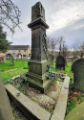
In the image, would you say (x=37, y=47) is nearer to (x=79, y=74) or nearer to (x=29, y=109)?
(x=79, y=74)

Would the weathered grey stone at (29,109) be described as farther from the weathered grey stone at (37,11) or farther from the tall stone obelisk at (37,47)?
the weathered grey stone at (37,11)

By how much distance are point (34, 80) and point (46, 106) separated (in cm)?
243

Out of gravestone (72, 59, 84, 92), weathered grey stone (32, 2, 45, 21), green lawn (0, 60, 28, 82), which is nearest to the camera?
weathered grey stone (32, 2, 45, 21)

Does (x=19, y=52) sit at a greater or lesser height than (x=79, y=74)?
greater

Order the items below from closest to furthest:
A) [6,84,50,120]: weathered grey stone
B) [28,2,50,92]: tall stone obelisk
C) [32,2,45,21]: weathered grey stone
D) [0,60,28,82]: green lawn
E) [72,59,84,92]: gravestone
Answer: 1. [6,84,50,120]: weathered grey stone
2. [28,2,50,92]: tall stone obelisk
3. [32,2,45,21]: weathered grey stone
4. [72,59,84,92]: gravestone
5. [0,60,28,82]: green lawn

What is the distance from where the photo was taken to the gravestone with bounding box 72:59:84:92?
278 inches

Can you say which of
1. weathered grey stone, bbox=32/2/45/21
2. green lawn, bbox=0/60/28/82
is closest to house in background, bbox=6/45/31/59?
green lawn, bbox=0/60/28/82

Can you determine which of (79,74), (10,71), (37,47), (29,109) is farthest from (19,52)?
(29,109)

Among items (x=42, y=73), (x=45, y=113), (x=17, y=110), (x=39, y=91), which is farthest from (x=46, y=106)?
(x=42, y=73)

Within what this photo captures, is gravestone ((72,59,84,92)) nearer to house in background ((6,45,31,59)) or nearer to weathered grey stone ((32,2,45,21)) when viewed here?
weathered grey stone ((32,2,45,21))

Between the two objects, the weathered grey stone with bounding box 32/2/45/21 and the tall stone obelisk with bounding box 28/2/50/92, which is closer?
the tall stone obelisk with bounding box 28/2/50/92

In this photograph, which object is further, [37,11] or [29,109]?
[37,11]

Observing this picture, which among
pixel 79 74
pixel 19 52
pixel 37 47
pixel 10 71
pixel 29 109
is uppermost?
pixel 37 47

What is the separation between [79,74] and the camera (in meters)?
7.20
